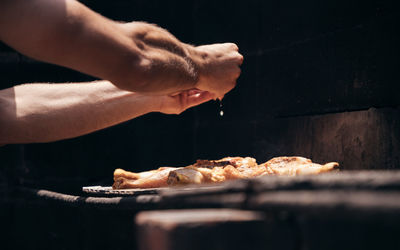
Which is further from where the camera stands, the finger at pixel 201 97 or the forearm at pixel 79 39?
the finger at pixel 201 97

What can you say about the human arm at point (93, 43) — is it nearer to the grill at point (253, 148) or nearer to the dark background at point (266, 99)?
the grill at point (253, 148)

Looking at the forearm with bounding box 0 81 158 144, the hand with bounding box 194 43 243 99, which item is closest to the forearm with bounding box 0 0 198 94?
the hand with bounding box 194 43 243 99

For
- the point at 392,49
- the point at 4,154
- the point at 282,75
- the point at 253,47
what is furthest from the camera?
the point at 4,154

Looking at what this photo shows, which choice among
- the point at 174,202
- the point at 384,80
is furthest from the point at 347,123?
the point at 174,202

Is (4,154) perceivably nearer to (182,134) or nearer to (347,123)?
(182,134)

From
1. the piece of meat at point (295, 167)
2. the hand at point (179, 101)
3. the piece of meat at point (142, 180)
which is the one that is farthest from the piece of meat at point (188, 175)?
the hand at point (179, 101)
